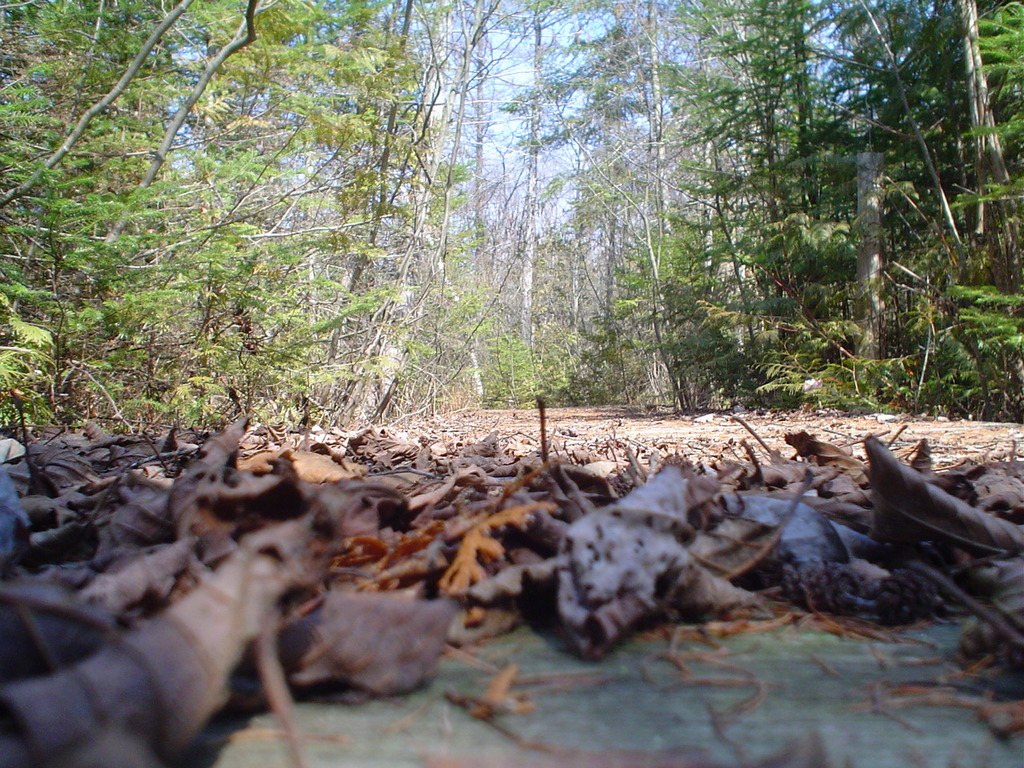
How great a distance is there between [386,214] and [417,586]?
5986 mm

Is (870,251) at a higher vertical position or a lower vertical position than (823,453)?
higher

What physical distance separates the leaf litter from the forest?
132 inches

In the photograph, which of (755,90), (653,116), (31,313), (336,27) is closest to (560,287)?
(653,116)

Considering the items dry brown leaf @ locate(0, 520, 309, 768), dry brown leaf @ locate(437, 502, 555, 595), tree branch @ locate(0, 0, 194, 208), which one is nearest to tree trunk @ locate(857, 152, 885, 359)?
tree branch @ locate(0, 0, 194, 208)

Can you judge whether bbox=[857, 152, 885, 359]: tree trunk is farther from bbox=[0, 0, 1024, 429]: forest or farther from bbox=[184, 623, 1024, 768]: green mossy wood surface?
bbox=[184, 623, 1024, 768]: green mossy wood surface

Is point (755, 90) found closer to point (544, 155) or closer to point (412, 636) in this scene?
point (412, 636)

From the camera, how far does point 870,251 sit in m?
7.38

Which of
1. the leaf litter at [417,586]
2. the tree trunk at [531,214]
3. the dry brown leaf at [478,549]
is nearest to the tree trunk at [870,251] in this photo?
the leaf litter at [417,586]

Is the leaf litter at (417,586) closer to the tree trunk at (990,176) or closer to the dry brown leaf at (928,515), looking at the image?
the dry brown leaf at (928,515)

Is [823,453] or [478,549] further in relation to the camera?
[823,453]

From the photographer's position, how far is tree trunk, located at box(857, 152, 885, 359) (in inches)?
287

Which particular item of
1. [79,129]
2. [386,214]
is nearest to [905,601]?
[79,129]

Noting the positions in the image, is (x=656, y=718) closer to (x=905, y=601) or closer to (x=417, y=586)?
(x=417, y=586)

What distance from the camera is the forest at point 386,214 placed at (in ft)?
14.1
